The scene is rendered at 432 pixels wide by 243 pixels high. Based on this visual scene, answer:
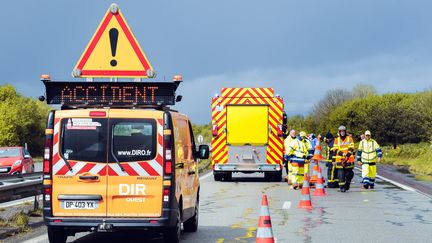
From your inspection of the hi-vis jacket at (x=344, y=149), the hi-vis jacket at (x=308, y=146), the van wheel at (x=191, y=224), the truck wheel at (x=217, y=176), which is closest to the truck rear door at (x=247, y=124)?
the truck wheel at (x=217, y=176)

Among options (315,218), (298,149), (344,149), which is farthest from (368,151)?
(315,218)

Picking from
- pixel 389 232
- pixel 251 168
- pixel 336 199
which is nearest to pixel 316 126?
pixel 251 168

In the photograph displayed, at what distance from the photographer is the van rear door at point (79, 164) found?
373 inches

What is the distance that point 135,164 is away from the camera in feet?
31.2

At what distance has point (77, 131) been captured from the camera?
9617mm

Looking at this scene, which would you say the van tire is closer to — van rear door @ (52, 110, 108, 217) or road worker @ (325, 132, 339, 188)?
road worker @ (325, 132, 339, 188)

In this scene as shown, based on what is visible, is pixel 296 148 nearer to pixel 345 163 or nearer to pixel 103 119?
pixel 345 163

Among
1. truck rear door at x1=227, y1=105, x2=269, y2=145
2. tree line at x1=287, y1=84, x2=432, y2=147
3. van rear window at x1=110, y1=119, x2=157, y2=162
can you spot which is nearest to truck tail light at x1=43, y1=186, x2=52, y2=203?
van rear window at x1=110, y1=119, x2=157, y2=162

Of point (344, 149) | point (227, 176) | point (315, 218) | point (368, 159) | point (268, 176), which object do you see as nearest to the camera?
point (315, 218)

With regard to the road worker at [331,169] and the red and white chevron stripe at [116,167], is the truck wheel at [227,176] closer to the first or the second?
the road worker at [331,169]

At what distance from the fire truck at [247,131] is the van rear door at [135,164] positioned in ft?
54.5

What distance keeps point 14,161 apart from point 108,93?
18553mm

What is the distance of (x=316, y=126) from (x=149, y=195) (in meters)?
103

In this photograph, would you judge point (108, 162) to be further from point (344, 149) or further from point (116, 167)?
point (344, 149)
